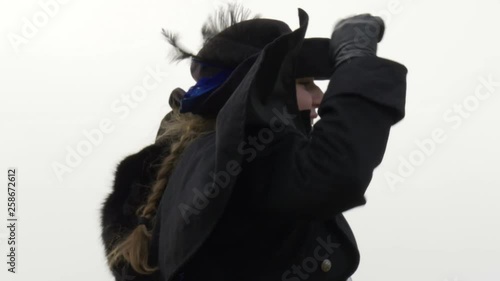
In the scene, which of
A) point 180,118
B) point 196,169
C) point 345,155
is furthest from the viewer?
point 180,118

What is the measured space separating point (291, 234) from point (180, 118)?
Answer: 0.85 ft

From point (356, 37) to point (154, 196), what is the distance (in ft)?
1.14

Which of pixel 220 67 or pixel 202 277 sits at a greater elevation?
pixel 220 67

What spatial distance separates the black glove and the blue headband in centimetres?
14

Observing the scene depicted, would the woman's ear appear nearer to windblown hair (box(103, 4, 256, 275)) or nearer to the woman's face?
windblown hair (box(103, 4, 256, 275))

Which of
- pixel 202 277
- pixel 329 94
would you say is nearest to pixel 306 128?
pixel 329 94

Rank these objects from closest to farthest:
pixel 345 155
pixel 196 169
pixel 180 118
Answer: pixel 345 155, pixel 196 169, pixel 180 118

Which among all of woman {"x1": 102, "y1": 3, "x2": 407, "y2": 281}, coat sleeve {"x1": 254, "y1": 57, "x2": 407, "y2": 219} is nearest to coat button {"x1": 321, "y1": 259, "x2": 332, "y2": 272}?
woman {"x1": 102, "y1": 3, "x2": 407, "y2": 281}

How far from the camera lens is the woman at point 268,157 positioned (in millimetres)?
615

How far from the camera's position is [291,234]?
71cm

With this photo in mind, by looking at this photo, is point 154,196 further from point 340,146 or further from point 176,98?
point 340,146

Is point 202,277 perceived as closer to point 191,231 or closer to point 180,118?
point 191,231

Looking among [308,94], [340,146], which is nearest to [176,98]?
[308,94]

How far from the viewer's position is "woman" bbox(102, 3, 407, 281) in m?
0.62
